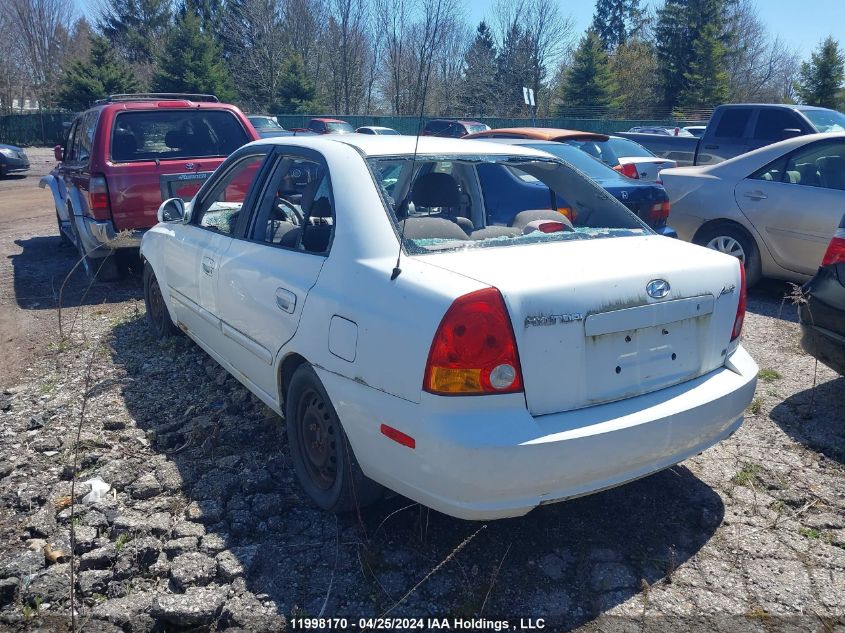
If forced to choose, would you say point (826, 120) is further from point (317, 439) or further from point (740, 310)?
point (317, 439)

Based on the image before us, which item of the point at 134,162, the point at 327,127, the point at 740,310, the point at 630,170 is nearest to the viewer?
the point at 740,310

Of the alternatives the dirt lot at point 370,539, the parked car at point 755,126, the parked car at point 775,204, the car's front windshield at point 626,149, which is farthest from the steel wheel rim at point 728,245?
the parked car at point 755,126

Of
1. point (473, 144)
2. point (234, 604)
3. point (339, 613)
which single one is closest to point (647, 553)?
point (339, 613)

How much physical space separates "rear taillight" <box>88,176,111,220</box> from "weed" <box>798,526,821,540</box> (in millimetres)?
6456

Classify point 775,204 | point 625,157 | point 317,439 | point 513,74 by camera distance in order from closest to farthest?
point 317,439
point 775,204
point 625,157
point 513,74

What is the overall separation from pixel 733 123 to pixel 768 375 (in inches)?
337

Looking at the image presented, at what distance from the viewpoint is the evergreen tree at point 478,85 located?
44.8 meters

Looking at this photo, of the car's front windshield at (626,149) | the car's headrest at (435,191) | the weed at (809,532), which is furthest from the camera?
the car's front windshield at (626,149)

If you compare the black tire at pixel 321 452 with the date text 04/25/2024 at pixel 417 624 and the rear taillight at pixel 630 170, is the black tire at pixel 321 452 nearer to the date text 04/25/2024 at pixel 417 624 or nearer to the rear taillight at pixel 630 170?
the date text 04/25/2024 at pixel 417 624

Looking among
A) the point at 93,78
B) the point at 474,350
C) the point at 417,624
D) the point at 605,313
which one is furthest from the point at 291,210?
the point at 93,78

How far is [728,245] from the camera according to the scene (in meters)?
6.98

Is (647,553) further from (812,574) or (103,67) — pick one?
(103,67)

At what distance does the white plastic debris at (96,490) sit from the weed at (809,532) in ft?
10.6

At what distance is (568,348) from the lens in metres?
2.57
